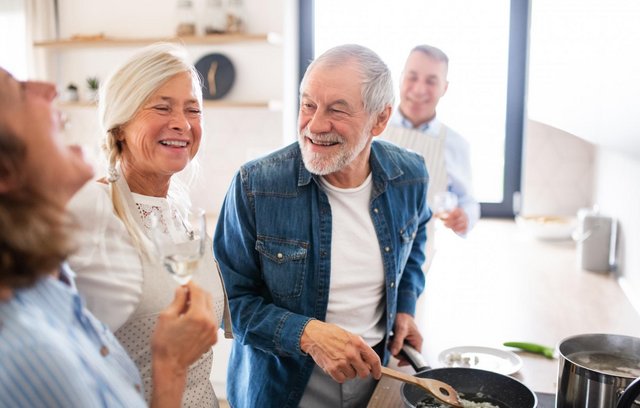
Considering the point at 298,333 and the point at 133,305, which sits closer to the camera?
the point at 133,305

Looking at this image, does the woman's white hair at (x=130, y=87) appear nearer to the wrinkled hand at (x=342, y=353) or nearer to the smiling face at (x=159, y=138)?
the smiling face at (x=159, y=138)

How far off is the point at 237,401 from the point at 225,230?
421 mm

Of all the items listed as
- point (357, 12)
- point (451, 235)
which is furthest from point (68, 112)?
point (451, 235)

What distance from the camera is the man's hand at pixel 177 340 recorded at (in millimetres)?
847

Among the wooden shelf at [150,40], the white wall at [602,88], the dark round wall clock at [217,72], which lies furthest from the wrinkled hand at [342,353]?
the dark round wall clock at [217,72]

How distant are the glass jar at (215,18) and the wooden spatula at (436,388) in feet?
7.79

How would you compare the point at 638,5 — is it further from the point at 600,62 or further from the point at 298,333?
the point at 298,333

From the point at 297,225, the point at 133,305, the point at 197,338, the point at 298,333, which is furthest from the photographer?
the point at 297,225

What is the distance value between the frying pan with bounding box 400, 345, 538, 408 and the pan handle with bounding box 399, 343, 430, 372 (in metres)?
0.14

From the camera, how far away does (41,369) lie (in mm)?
587

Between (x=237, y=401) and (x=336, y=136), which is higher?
(x=336, y=136)

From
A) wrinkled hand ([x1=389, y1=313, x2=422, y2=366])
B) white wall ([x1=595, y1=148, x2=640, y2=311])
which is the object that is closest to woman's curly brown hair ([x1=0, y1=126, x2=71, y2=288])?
wrinkled hand ([x1=389, y1=313, x2=422, y2=366])

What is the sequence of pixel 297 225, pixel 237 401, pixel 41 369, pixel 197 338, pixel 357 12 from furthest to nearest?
pixel 357 12, pixel 237 401, pixel 297 225, pixel 197 338, pixel 41 369

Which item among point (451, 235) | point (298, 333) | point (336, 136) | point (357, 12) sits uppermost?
point (357, 12)
